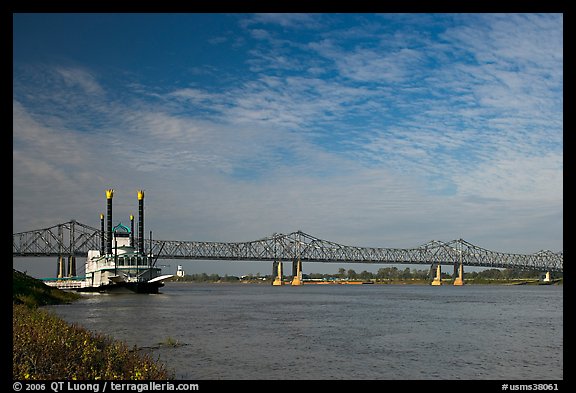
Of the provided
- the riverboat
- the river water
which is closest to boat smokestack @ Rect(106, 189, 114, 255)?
the riverboat

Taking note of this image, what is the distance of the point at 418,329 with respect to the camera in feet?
135

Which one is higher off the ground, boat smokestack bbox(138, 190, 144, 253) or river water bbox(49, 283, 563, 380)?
boat smokestack bbox(138, 190, 144, 253)

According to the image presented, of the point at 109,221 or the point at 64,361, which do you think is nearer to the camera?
the point at 64,361

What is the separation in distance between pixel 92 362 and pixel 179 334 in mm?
18090

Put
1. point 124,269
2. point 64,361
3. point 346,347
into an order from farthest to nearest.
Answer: point 124,269
point 346,347
point 64,361

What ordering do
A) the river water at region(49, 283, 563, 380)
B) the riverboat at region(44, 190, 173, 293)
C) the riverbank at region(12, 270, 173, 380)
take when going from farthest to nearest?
1. the riverboat at region(44, 190, 173, 293)
2. the river water at region(49, 283, 563, 380)
3. the riverbank at region(12, 270, 173, 380)

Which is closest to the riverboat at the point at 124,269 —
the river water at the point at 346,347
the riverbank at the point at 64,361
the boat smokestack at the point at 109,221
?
the boat smokestack at the point at 109,221

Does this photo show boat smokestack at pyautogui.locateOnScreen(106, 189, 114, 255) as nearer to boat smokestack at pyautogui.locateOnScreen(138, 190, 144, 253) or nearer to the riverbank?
boat smokestack at pyautogui.locateOnScreen(138, 190, 144, 253)

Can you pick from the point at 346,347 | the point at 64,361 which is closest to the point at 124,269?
the point at 346,347

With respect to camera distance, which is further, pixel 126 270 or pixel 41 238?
pixel 41 238

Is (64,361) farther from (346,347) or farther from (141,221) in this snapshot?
(141,221)
